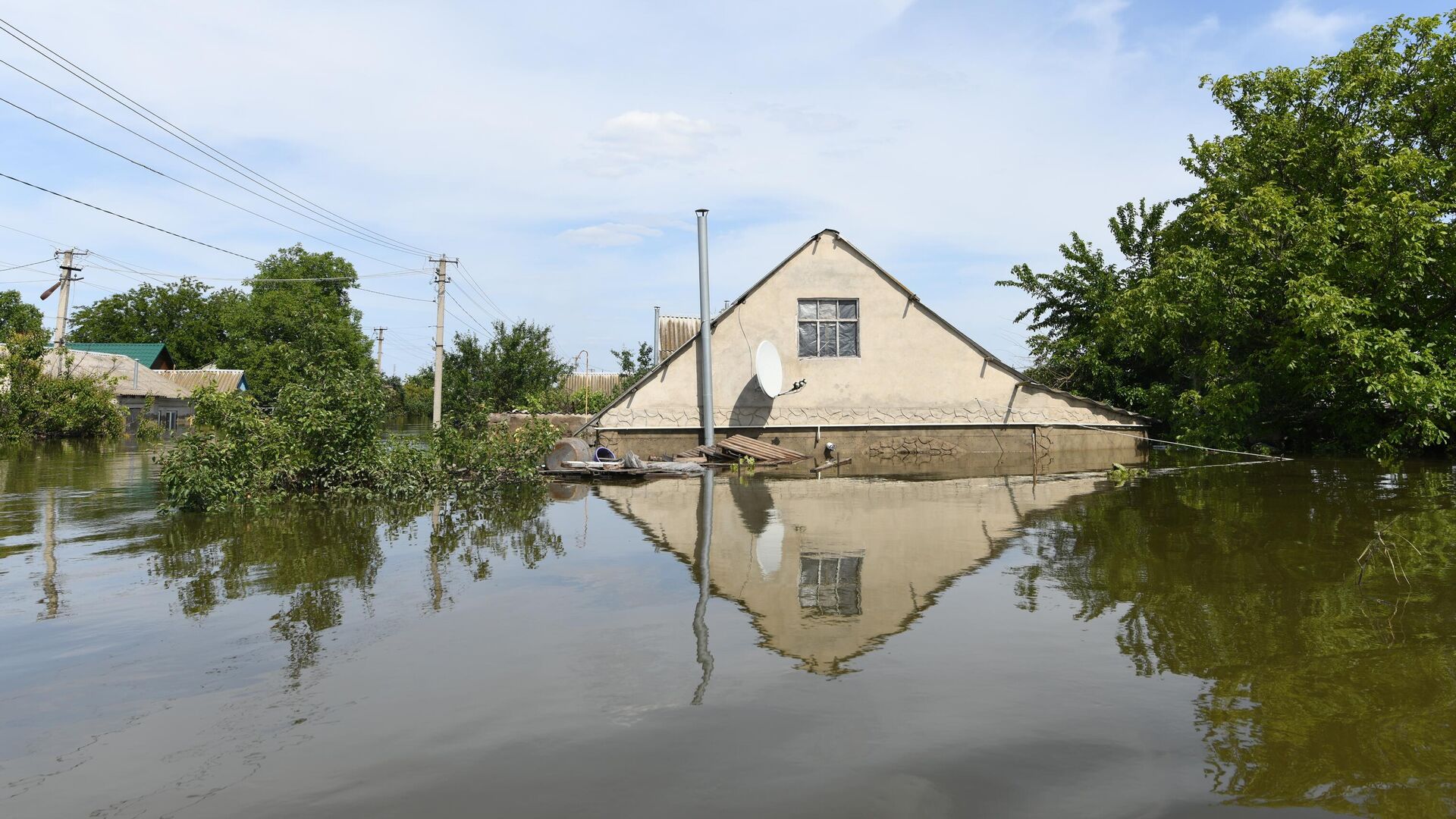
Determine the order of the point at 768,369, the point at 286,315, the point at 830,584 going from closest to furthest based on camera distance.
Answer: the point at 830,584, the point at 768,369, the point at 286,315

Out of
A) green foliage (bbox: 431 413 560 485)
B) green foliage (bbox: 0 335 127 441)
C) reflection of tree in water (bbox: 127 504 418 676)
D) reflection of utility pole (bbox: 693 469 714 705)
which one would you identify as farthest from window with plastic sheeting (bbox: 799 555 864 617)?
green foliage (bbox: 0 335 127 441)

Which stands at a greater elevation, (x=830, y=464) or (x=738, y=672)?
(x=830, y=464)

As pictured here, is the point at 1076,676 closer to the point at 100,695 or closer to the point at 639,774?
the point at 639,774

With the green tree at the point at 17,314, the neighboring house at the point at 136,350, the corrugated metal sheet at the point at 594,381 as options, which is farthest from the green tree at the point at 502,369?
the green tree at the point at 17,314

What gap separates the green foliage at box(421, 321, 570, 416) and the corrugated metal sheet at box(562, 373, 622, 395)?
998cm

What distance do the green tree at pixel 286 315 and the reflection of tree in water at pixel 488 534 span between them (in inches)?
1534

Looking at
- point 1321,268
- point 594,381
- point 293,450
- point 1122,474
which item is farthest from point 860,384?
point 594,381

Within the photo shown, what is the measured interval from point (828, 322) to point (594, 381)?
2436 cm

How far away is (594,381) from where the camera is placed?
4659cm

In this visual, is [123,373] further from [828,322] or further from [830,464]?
[830,464]

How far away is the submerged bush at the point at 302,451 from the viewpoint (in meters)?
12.4

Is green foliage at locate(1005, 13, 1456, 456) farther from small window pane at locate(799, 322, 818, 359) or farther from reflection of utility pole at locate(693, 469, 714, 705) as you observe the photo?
reflection of utility pole at locate(693, 469, 714, 705)

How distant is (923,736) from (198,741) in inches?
136

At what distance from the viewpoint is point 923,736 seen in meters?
4.15
